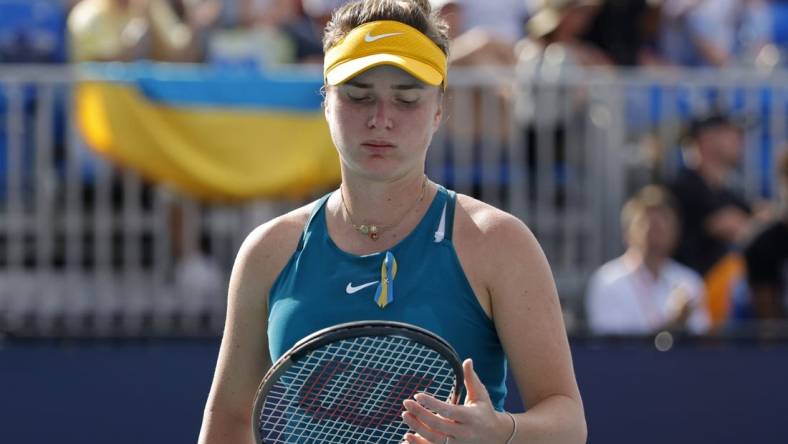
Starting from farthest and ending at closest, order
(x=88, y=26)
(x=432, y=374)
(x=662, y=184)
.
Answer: (x=88, y=26) → (x=662, y=184) → (x=432, y=374)

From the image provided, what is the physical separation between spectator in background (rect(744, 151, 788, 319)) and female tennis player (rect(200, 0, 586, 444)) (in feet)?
15.3

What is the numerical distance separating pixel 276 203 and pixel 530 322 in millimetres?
4645

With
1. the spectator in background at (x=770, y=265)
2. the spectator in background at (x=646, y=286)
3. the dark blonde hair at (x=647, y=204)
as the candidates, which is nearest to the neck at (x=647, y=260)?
the spectator in background at (x=646, y=286)

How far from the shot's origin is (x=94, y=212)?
7.16m

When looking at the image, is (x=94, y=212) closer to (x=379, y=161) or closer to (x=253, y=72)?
(x=253, y=72)

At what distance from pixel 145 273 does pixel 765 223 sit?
120 inches

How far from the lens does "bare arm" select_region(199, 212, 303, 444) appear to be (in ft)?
9.14

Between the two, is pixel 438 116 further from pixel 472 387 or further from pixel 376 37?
pixel 472 387

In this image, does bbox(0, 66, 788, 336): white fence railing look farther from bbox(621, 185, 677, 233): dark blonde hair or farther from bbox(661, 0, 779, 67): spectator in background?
bbox(661, 0, 779, 67): spectator in background

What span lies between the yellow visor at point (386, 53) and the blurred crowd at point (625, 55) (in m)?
4.34

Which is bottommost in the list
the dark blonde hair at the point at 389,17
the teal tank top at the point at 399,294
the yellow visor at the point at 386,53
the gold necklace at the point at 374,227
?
the teal tank top at the point at 399,294

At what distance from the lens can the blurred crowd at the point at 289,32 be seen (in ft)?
25.4

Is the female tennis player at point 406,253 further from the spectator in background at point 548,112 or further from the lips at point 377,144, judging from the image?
the spectator in background at point 548,112

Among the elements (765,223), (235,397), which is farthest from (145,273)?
(235,397)
